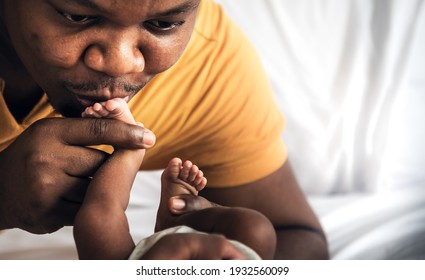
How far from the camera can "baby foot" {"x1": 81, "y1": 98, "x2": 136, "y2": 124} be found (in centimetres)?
57

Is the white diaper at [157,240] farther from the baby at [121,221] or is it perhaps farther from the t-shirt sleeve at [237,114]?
the t-shirt sleeve at [237,114]

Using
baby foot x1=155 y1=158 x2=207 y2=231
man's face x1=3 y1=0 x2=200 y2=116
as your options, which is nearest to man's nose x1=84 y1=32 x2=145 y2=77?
man's face x1=3 y1=0 x2=200 y2=116

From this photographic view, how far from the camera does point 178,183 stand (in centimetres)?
62

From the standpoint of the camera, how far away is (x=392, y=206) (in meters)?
0.79

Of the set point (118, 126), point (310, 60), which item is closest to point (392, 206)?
point (310, 60)

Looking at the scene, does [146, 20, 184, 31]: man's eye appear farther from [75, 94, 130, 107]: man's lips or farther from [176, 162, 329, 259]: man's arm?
[176, 162, 329, 259]: man's arm

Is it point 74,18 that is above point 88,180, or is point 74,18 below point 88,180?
above

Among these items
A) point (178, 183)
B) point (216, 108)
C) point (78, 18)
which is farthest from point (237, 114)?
point (78, 18)

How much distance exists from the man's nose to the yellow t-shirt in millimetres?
166

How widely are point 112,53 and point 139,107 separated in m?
0.17

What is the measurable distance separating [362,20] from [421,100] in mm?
127

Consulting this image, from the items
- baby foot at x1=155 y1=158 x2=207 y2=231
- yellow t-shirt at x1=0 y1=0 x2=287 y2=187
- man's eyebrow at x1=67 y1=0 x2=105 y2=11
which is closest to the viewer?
man's eyebrow at x1=67 y1=0 x2=105 y2=11
